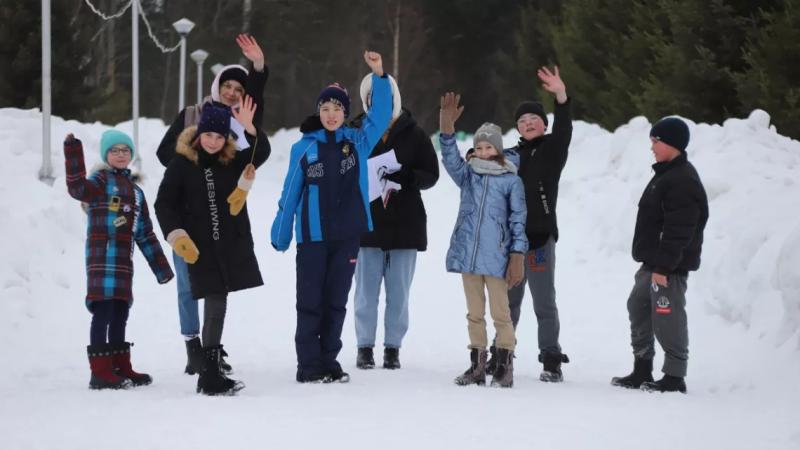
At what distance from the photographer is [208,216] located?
20.2 ft

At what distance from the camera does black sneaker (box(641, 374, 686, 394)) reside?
6.41 meters

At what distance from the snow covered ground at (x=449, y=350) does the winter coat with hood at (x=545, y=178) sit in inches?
40.9

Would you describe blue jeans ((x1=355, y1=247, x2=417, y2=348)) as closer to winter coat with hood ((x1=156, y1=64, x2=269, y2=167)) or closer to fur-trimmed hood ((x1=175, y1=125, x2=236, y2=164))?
winter coat with hood ((x1=156, y1=64, x2=269, y2=167))

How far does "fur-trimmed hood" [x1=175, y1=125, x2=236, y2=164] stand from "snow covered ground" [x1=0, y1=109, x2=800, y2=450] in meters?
1.42

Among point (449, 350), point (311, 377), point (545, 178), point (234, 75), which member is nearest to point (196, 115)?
point (234, 75)

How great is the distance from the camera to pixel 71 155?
6.19 metres

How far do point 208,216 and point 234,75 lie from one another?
1137mm

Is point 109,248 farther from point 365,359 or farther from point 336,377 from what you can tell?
point 365,359

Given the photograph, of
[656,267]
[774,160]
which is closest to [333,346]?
[656,267]

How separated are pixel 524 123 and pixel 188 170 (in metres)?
2.35

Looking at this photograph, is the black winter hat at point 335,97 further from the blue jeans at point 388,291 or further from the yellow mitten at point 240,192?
the blue jeans at point 388,291

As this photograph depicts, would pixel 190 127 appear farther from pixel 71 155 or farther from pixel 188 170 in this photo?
pixel 71 155

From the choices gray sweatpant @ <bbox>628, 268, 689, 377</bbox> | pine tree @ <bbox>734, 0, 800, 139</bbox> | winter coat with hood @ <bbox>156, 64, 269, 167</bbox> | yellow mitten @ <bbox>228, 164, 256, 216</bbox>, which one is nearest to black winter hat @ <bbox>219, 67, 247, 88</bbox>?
winter coat with hood @ <bbox>156, 64, 269, 167</bbox>

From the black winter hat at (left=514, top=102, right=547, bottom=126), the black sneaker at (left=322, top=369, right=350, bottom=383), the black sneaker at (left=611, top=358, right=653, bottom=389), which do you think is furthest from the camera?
the black winter hat at (left=514, top=102, right=547, bottom=126)
